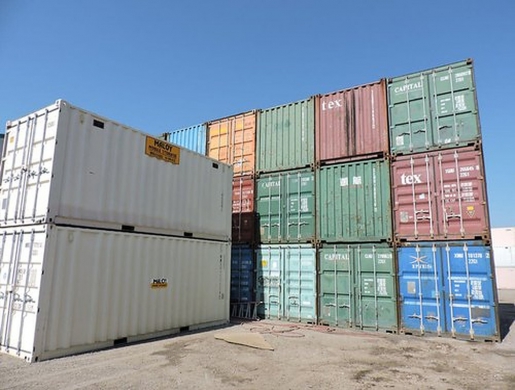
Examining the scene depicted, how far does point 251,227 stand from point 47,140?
326 inches

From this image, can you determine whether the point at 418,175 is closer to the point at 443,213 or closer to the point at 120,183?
the point at 443,213

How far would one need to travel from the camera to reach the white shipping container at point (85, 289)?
7848 mm

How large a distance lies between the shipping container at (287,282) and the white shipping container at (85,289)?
11.8 feet

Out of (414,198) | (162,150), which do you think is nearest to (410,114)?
(414,198)

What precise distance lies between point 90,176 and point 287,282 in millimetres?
7921

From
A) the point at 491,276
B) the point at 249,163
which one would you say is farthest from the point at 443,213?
the point at 249,163

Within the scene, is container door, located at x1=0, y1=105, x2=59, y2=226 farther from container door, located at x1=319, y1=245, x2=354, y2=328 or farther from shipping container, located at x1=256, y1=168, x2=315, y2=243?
container door, located at x1=319, y1=245, x2=354, y2=328

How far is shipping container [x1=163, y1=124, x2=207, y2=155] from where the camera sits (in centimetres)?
1703

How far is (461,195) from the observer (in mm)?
10898

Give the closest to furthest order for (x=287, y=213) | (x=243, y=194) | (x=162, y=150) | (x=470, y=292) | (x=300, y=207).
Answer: (x=470, y=292), (x=162, y=150), (x=300, y=207), (x=287, y=213), (x=243, y=194)

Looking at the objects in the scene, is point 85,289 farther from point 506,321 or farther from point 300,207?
point 506,321

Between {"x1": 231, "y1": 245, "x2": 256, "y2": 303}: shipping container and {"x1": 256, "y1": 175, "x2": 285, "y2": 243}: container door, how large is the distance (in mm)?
920

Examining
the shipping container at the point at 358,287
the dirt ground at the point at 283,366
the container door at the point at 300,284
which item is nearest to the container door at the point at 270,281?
the container door at the point at 300,284

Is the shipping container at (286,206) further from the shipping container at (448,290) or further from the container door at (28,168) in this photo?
the container door at (28,168)
